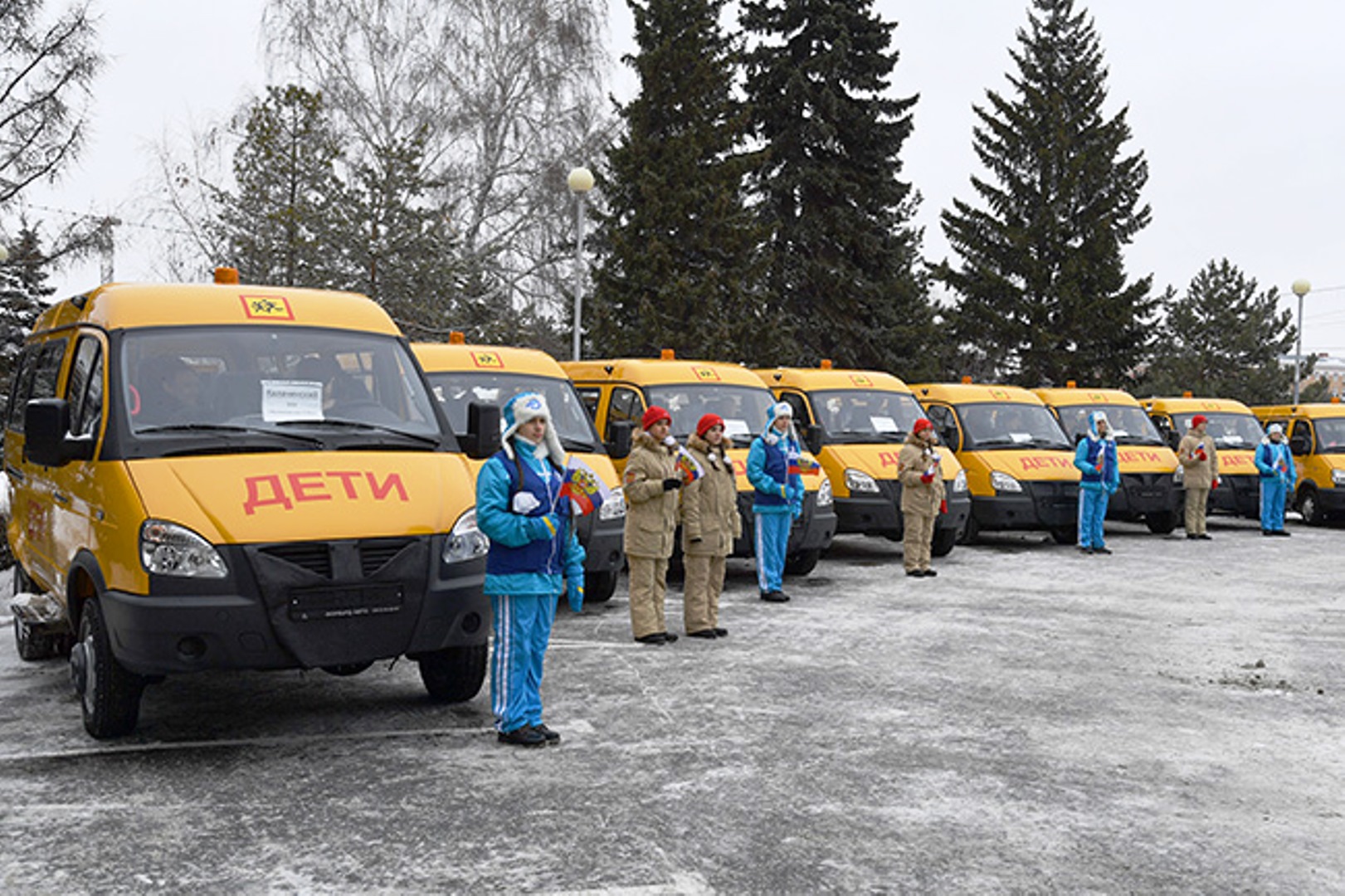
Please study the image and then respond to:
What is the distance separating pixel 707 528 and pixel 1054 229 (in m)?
31.6

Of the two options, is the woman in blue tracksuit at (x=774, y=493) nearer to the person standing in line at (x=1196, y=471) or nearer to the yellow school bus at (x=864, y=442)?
the yellow school bus at (x=864, y=442)

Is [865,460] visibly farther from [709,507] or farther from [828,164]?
[828,164]

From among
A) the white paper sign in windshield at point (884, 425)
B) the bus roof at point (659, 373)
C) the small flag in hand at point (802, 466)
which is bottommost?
the small flag in hand at point (802, 466)

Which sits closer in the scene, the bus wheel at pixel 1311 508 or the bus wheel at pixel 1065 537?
the bus wheel at pixel 1065 537

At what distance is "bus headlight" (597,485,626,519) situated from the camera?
1063cm

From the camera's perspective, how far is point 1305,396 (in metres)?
69.1

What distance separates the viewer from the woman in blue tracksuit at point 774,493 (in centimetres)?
1095

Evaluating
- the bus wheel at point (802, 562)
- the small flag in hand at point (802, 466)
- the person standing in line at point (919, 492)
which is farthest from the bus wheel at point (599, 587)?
the person standing in line at point (919, 492)

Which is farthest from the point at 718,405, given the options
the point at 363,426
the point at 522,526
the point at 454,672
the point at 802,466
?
the point at 522,526

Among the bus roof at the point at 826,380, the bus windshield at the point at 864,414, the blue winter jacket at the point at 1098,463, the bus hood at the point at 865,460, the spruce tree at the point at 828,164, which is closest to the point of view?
the bus hood at the point at 865,460

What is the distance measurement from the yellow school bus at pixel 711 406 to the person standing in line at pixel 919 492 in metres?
0.93

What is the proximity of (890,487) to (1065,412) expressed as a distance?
6353mm

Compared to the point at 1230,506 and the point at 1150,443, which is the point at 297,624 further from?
the point at 1230,506

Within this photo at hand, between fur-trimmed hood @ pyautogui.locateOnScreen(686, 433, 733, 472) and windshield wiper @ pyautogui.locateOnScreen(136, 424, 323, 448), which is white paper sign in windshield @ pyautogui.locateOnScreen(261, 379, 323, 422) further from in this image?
fur-trimmed hood @ pyautogui.locateOnScreen(686, 433, 733, 472)
